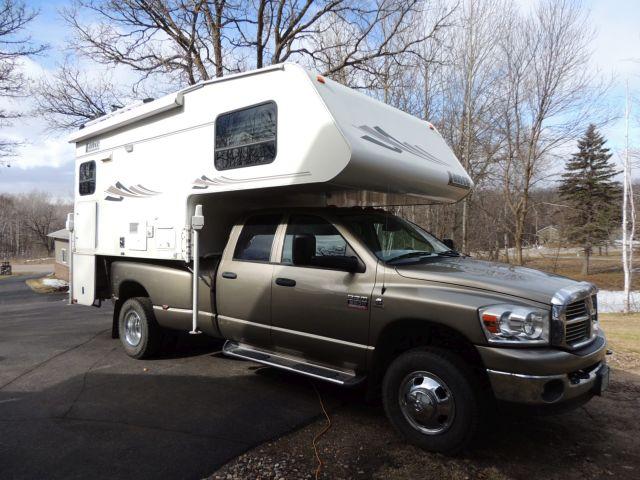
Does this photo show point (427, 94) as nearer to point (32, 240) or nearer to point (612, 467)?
point (612, 467)

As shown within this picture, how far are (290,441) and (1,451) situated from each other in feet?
7.12

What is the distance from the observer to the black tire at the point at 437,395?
3.31 meters

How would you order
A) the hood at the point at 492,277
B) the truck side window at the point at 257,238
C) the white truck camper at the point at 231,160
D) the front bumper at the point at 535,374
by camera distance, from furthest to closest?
1. the truck side window at the point at 257,238
2. the white truck camper at the point at 231,160
3. the hood at the point at 492,277
4. the front bumper at the point at 535,374

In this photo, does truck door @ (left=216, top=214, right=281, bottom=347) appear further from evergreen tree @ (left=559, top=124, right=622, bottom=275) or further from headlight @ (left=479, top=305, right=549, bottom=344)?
evergreen tree @ (left=559, top=124, right=622, bottom=275)

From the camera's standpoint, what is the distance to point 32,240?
3408 inches

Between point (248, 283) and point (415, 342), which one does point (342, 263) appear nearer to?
point (415, 342)

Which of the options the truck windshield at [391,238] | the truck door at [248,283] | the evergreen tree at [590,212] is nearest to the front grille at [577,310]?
the truck windshield at [391,238]

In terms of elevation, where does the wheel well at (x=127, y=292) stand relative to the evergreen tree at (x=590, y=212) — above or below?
below

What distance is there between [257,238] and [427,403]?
2.47 meters

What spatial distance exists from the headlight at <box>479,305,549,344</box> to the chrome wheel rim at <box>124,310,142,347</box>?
4.63 metres

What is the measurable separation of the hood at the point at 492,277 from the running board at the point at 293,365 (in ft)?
3.37

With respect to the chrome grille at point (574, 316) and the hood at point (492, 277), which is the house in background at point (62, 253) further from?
the chrome grille at point (574, 316)

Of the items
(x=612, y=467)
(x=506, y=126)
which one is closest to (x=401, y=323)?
(x=612, y=467)

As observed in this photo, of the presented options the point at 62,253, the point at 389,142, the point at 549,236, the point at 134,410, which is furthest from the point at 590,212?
the point at 62,253
